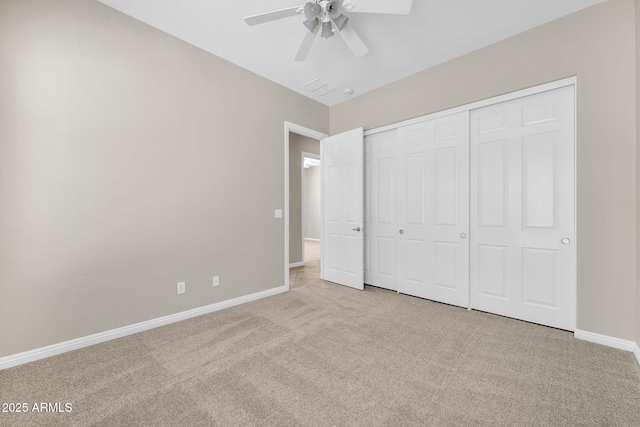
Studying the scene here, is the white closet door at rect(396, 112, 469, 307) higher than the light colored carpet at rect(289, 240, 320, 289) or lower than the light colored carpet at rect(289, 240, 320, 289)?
higher

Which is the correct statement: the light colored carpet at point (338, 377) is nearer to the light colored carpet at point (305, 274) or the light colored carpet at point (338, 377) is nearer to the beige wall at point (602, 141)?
the beige wall at point (602, 141)

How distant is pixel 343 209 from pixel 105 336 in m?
3.09

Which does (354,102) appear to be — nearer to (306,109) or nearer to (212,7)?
(306,109)

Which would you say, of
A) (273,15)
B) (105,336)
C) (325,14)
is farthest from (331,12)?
(105,336)

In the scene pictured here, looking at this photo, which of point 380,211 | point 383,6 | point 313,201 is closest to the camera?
point 383,6

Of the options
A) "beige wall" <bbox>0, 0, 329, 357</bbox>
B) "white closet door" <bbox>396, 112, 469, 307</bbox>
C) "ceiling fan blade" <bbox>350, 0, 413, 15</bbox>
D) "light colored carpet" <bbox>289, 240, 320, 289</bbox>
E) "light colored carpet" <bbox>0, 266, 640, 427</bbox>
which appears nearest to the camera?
"light colored carpet" <bbox>0, 266, 640, 427</bbox>

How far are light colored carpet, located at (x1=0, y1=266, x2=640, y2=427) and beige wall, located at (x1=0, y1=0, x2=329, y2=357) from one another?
1.34 ft

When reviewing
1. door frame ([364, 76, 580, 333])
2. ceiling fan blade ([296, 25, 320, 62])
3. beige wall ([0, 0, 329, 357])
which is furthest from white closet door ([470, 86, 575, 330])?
beige wall ([0, 0, 329, 357])

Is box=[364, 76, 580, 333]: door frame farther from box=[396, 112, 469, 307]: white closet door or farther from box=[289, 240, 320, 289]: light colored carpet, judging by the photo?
box=[289, 240, 320, 289]: light colored carpet

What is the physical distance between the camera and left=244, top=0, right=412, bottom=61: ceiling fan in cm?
188

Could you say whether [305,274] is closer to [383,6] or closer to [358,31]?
[358,31]

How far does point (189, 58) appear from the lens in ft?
9.20

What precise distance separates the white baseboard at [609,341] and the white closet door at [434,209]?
937mm

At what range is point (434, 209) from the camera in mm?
3246
